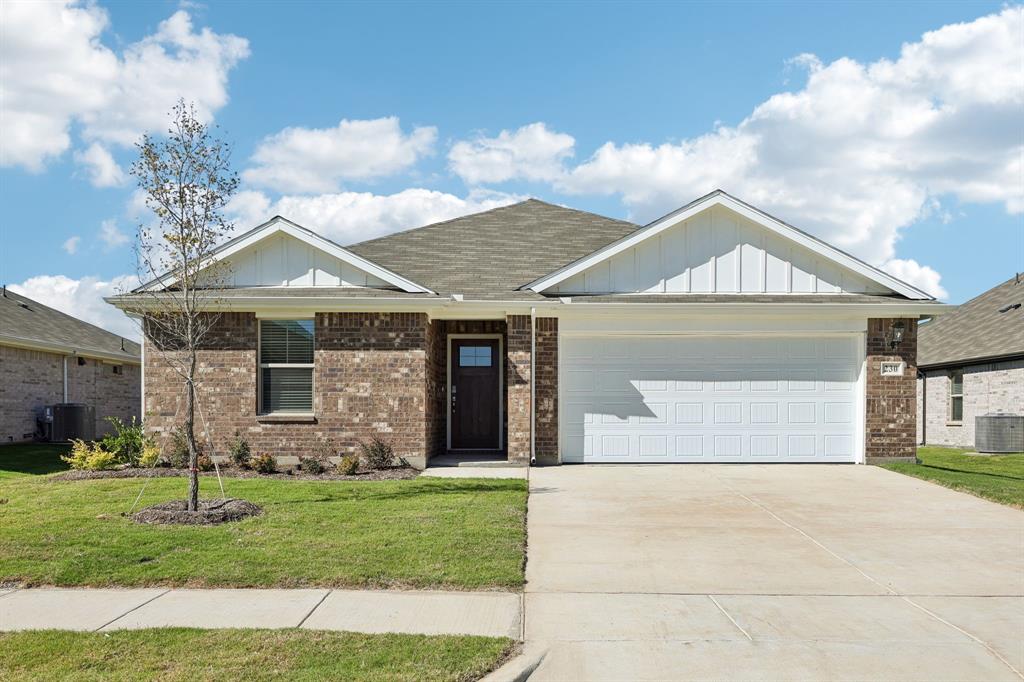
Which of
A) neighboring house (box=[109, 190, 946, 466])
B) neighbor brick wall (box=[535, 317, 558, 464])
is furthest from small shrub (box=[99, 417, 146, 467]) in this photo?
neighbor brick wall (box=[535, 317, 558, 464])

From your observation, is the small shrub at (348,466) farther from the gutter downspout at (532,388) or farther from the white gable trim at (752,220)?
the white gable trim at (752,220)

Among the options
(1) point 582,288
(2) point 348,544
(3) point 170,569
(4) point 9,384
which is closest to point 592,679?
(2) point 348,544

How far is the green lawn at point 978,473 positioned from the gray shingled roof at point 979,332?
361cm

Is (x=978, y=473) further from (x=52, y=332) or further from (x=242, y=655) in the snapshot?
(x=52, y=332)

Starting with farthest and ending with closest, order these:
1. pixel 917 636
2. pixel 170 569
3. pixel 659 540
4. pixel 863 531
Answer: pixel 863 531 → pixel 659 540 → pixel 170 569 → pixel 917 636

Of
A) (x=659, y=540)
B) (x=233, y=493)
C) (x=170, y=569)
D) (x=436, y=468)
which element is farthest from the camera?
(x=436, y=468)

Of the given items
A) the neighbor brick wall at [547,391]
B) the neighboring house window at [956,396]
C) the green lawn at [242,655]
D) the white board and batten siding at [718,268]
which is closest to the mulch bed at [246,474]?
the neighbor brick wall at [547,391]

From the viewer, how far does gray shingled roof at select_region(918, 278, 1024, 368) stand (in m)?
20.1

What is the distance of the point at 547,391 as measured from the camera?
1398 centimetres

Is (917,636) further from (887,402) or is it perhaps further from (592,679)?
(887,402)

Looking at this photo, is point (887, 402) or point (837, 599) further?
point (887, 402)

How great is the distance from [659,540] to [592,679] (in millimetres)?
3740

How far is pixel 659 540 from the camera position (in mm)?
8141

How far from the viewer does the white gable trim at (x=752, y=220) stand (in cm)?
1399
